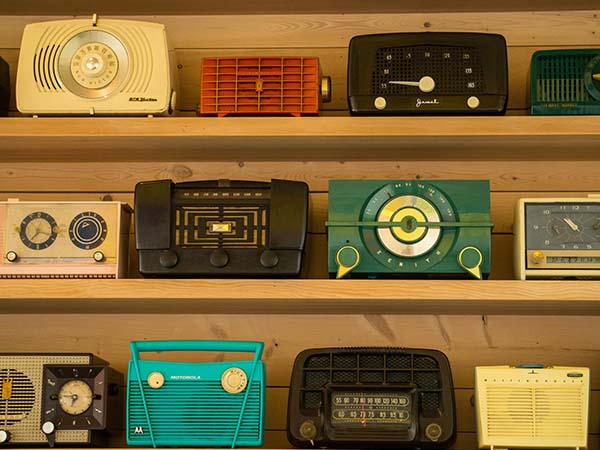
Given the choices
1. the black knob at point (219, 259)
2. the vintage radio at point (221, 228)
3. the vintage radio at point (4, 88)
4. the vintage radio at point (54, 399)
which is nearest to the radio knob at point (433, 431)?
the vintage radio at point (221, 228)

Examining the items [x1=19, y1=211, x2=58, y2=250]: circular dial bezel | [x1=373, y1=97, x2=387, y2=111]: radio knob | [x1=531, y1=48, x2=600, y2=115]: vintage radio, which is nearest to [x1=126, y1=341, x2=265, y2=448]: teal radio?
[x1=19, y1=211, x2=58, y2=250]: circular dial bezel

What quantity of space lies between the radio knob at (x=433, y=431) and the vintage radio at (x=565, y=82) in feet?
2.54

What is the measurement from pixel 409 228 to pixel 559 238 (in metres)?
0.34

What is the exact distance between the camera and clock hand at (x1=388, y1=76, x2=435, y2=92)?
2334 mm

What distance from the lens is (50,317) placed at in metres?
2.53

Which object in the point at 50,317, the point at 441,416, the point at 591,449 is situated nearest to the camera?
the point at 441,416

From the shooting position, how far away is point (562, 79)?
2365 mm

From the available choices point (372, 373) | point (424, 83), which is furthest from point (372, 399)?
point (424, 83)

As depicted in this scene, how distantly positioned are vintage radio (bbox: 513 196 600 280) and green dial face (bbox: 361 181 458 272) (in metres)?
0.17

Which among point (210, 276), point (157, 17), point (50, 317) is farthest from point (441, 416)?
point (157, 17)

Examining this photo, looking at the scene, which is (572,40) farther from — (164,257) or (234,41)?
(164,257)

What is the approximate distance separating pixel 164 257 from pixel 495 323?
846 millimetres

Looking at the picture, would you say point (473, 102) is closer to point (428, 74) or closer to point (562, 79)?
point (428, 74)

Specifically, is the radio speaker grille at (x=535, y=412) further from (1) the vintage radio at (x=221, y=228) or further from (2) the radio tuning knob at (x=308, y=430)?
(1) the vintage radio at (x=221, y=228)
